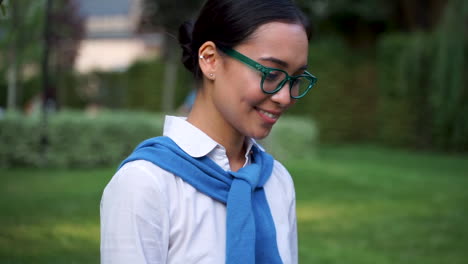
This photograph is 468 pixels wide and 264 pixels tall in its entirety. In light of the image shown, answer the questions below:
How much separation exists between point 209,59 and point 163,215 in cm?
45

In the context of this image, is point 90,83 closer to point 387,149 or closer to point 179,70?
point 179,70

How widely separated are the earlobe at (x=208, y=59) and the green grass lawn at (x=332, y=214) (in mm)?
3805

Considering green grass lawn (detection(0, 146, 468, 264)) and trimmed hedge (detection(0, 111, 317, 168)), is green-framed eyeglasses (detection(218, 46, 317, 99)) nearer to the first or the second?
green grass lawn (detection(0, 146, 468, 264))

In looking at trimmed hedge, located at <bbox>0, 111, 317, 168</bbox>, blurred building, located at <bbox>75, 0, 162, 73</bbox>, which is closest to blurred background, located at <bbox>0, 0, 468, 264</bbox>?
trimmed hedge, located at <bbox>0, 111, 317, 168</bbox>

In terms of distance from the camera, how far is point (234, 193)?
1.62m

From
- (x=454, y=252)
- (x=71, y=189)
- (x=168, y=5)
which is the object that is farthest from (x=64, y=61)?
(x=454, y=252)

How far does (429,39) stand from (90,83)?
1690 cm

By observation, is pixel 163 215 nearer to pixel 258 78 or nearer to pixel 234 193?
pixel 234 193

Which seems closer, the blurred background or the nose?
the nose

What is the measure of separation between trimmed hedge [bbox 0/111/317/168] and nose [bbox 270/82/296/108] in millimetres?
9891

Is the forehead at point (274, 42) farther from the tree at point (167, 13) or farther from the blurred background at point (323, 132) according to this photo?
the tree at point (167, 13)

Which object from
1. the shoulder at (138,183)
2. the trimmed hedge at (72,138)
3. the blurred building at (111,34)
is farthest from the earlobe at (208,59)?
the blurred building at (111,34)

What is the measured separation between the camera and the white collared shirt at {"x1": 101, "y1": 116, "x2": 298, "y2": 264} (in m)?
1.45

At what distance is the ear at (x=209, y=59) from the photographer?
168 cm
